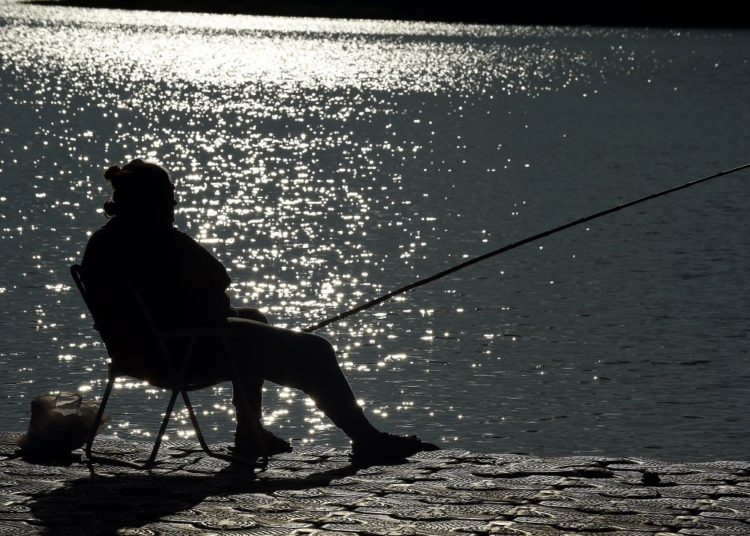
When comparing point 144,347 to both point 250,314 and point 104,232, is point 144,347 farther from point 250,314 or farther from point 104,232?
point 250,314

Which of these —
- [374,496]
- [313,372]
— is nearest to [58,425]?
[313,372]

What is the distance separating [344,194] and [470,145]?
24.8 feet

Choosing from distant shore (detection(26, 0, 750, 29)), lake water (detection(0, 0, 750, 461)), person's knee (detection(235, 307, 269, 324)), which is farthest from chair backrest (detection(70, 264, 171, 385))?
distant shore (detection(26, 0, 750, 29))

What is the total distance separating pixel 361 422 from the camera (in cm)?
670

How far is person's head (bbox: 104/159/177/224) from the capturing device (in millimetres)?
6375

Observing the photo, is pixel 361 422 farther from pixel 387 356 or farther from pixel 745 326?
pixel 745 326

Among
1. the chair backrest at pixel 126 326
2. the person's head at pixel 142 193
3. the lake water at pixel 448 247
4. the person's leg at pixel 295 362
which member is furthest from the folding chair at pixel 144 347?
the lake water at pixel 448 247

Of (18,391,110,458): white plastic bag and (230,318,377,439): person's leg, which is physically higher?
(230,318,377,439): person's leg

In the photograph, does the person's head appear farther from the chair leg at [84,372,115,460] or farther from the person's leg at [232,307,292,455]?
the chair leg at [84,372,115,460]

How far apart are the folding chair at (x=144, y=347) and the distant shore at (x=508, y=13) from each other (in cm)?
8778

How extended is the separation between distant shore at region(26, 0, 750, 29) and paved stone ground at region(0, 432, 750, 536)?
87.7 meters

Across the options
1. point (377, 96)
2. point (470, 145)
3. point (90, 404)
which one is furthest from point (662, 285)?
point (377, 96)

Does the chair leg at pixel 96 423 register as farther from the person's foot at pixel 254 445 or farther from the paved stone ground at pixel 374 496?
the person's foot at pixel 254 445

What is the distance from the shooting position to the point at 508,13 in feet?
315
